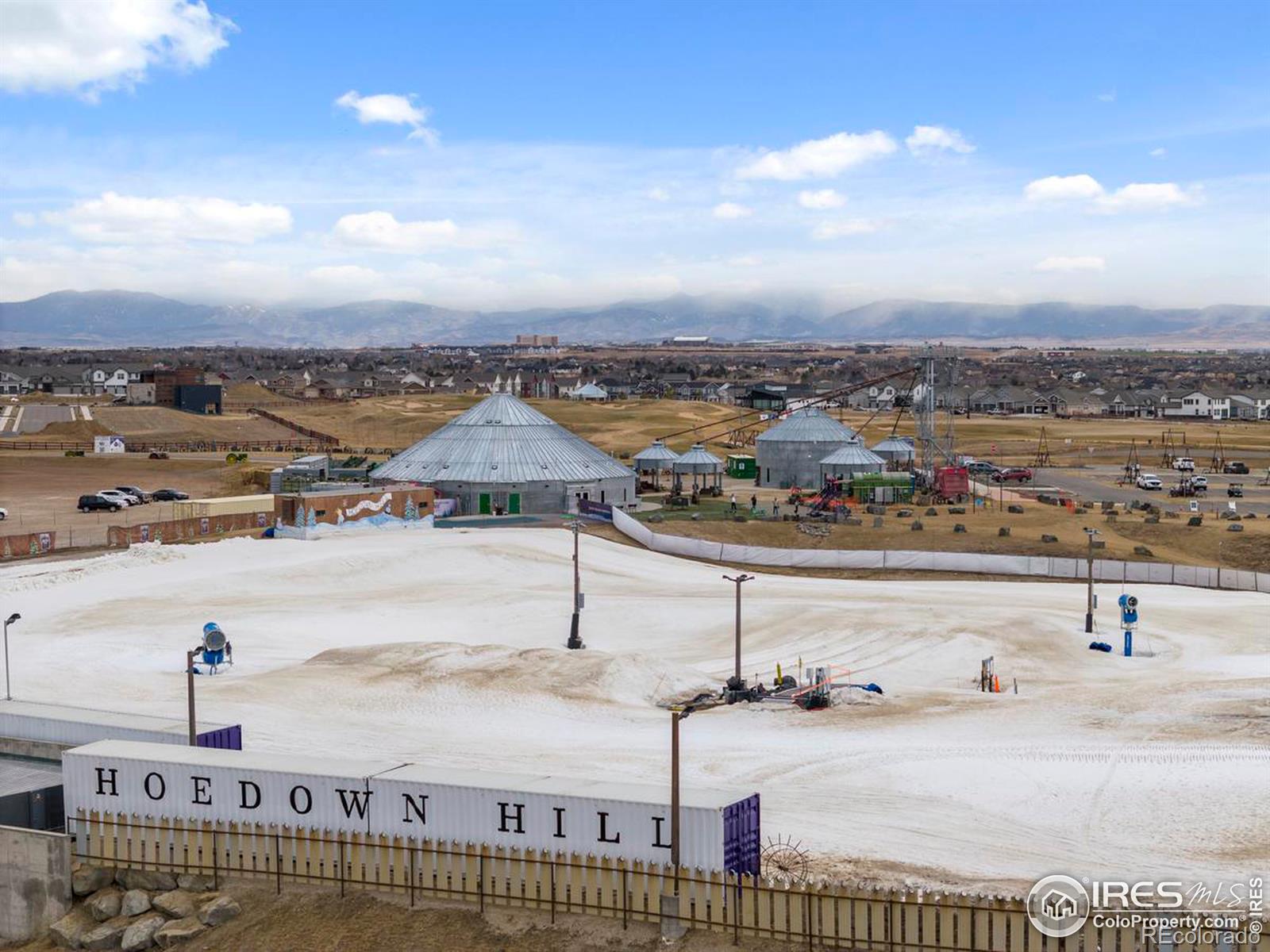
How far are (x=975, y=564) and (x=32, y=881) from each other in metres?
49.9

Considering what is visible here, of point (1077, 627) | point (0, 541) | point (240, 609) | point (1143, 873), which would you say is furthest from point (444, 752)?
point (0, 541)

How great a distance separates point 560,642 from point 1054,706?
19.4m

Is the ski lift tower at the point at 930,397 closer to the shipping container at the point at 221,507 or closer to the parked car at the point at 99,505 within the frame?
the shipping container at the point at 221,507

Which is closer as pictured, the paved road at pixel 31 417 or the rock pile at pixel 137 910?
the rock pile at pixel 137 910

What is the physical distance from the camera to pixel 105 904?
2778cm

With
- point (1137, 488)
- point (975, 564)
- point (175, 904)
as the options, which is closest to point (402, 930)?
point (175, 904)

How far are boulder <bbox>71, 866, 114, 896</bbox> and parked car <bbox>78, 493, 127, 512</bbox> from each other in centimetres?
6681

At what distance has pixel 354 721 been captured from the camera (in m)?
40.8

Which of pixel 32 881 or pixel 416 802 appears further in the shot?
pixel 32 881

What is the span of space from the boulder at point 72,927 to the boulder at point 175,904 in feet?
4.61

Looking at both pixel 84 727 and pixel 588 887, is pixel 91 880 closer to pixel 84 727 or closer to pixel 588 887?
pixel 84 727

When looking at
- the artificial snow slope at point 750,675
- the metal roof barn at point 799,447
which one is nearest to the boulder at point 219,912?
the artificial snow slope at point 750,675

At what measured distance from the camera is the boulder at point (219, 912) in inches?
1046

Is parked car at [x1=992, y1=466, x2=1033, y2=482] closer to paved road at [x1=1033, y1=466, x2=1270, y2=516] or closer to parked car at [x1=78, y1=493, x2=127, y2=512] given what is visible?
paved road at [x1=1033, y1=466, x2=1270, y2=516]
